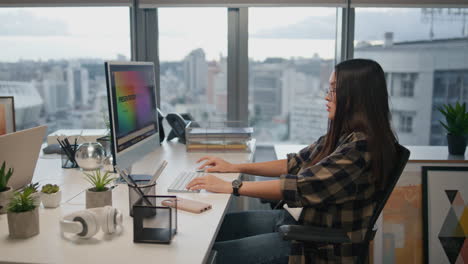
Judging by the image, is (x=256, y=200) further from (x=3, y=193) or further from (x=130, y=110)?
(x=3, y=193)

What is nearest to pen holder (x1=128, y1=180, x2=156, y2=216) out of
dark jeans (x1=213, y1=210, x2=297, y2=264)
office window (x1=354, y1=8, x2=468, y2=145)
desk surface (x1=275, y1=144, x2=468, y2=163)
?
dark jeans (x1=213, y1=210, x2=297, y2=264)

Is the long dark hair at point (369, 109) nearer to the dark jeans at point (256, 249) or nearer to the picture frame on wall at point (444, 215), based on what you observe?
the dark jeans at point (256, 249)

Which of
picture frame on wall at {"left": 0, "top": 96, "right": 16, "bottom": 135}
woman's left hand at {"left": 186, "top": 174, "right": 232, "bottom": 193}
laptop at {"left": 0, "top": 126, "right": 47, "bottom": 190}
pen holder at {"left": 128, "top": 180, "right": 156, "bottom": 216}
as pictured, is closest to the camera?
pen holder at {"left": 128, "top": 180, "right": 156, "bottom": 216}

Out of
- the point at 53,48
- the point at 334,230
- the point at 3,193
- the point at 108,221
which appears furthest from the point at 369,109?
the point at 53,48

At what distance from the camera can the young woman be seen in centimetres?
157

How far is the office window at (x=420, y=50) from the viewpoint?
3.12 metres

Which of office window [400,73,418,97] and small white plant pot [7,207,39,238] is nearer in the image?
small white plant pot [7,207,39,238]

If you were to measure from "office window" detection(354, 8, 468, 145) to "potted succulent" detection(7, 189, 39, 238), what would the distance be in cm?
239

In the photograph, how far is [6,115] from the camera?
86.7 inches

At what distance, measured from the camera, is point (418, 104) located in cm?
317

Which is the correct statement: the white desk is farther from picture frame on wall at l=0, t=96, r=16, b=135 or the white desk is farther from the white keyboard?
picture frame on wall at l=0, t=96, r=16, b=135

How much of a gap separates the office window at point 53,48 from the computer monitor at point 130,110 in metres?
1.09

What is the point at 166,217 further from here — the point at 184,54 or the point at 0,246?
the point at 184,54

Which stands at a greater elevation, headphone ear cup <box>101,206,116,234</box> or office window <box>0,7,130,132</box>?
office window <box>0,7,130,132</box>
